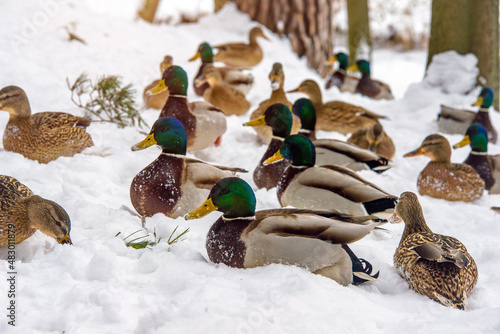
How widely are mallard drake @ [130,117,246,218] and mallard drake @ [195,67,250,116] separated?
2.51m

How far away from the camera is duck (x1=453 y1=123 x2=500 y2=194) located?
5.46m

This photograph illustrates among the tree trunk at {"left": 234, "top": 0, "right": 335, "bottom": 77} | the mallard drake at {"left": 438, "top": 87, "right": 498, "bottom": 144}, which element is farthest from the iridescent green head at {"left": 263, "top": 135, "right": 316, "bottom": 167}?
the tree trunk at {"left": 234, "top": 0, "right": 335, "bottom": 77}

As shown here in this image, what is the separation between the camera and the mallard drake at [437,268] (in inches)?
122

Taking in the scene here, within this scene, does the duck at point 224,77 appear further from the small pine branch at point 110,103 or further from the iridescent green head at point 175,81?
the iridescent green head at point 175,81

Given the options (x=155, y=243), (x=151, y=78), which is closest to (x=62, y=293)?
(x=155, y=243)

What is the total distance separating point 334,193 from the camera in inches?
158

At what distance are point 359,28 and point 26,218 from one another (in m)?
10.0

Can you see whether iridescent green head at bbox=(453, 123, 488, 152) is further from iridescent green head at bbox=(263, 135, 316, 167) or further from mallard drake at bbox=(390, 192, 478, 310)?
mallard drake at bbox=(390, 192, 478, 310)

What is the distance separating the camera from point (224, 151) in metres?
5.48

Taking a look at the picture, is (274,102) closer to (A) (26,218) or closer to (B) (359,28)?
(A) (26,218)

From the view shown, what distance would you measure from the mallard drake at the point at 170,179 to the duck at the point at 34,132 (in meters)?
0.89

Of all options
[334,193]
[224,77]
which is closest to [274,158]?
[334,193]

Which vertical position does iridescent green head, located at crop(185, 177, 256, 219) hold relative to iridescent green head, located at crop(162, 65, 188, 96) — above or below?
below

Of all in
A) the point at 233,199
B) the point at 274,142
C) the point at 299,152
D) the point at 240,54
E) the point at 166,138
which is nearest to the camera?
the point at 233,199
